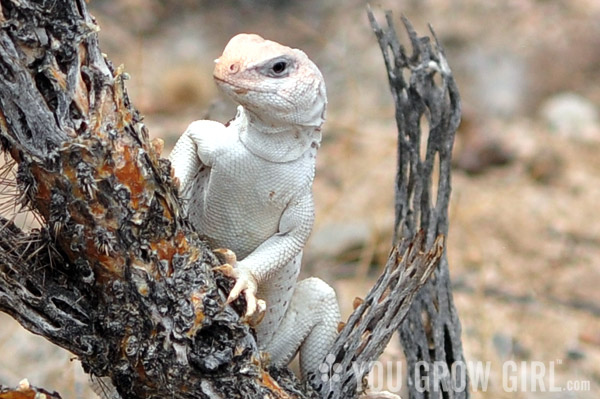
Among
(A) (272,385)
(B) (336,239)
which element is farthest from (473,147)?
(A) (272,385)

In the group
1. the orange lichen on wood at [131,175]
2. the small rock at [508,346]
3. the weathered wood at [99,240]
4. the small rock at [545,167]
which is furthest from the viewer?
the small rock at [545,167]

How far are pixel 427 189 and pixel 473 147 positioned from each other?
7.03 m

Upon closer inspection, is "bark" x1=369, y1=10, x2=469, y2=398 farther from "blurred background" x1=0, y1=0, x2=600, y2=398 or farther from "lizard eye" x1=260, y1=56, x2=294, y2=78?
"blurred background" x1=0, y1=0, x2=600, y2=398

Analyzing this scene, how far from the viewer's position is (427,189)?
3.10 meters

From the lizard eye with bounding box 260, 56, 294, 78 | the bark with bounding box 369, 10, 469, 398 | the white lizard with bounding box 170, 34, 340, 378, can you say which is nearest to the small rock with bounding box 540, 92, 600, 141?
the bark with bounding box 369, 10, 469, 398

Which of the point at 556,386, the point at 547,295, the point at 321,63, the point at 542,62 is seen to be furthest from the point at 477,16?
the point at 556,386

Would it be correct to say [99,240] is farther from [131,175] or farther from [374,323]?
[374,323]

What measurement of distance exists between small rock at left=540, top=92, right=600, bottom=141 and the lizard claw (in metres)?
8.78

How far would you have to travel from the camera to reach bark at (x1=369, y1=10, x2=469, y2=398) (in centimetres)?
304

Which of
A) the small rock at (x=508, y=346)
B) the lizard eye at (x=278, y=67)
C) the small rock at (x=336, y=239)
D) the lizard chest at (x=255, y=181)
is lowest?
the lizard chest at (x=255, y=181)

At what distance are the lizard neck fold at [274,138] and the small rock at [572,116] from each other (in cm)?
857

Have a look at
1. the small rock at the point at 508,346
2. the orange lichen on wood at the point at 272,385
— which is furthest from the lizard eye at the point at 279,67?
the small rock at the point at 508,346

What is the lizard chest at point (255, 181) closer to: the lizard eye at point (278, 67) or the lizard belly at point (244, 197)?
the lizard belly at point (244, 197)

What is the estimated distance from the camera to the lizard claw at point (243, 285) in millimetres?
2275
